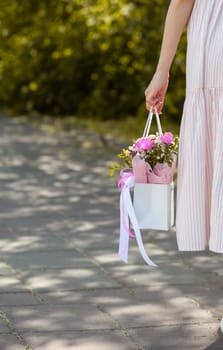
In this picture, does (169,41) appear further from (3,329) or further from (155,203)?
(3,329)

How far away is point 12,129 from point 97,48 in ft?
7.24

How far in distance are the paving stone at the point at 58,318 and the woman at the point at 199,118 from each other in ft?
1.74

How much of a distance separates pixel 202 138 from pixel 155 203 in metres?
0.33

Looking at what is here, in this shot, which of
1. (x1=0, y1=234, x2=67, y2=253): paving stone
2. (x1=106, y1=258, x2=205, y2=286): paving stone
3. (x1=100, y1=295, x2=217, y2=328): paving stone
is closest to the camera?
(x1=100, y1=295, x2=217, y2=328): paving stone

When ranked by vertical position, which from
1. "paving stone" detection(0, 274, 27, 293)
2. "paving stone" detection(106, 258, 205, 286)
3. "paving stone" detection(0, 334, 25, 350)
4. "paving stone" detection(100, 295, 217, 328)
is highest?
"paving stone" detection(0, 334, 25, 350)

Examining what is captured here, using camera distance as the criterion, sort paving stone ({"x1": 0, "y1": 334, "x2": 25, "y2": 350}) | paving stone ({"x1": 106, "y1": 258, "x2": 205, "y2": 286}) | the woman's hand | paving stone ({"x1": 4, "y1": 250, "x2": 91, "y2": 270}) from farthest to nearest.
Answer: paving stone ({"x1": 4, "y1": 250, "x2": 91, "y2": 270})
paving stone ({"x1": 106, "y1": 258, "x2": 205, "y2": 286})
the woman's hand
paving stone ({"x1": 0, "y1": 334, "x2": 25, "y2": 350})

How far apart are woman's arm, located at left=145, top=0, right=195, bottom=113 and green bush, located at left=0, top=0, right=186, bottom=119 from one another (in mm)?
8178

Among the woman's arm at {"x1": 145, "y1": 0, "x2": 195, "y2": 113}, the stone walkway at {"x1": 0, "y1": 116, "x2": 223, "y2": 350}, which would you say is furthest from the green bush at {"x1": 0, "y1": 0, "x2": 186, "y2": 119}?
the woman's arm at {"x1": 145, "y1": 0, "x2": 195, "y2": 113}

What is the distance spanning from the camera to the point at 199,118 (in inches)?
167

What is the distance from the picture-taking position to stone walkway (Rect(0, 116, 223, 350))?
4285 mm

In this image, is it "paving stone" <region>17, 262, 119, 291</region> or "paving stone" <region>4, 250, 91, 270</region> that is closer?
"paving stone" <region>17, 262, 119, 291</region>

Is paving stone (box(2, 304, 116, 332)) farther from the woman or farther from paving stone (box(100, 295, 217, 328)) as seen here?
the woman

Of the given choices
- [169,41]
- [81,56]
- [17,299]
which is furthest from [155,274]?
[81,56]

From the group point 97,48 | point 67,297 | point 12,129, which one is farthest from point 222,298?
point 97,48
